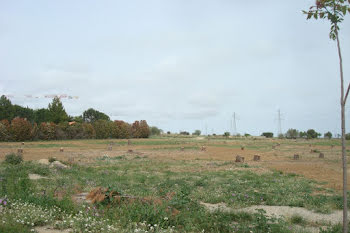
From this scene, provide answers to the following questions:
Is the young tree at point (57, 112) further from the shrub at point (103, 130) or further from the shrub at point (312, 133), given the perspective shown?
the shrub at point (312, 133)

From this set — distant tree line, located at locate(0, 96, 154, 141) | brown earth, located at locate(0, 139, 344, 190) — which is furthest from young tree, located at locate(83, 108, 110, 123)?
brown earth, located at locate(0, 139, 344, 190)

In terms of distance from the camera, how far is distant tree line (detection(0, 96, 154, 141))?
63.0m

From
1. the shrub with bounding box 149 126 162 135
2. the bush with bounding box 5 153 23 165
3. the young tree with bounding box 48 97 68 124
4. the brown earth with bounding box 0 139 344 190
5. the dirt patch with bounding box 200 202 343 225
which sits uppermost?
the young tree with bounding box 48 97 68 124

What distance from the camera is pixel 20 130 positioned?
62344 millimetres

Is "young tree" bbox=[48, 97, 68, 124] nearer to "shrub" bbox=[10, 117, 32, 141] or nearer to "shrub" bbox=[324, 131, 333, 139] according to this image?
"shrub" bbox=[10, 117, 32, 141]

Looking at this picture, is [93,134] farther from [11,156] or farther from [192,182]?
[192,182]

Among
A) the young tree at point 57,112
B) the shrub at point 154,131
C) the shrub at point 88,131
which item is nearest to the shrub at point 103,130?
the shrub at point 88,131

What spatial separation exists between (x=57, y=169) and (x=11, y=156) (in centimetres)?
471

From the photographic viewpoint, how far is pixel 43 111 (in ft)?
284

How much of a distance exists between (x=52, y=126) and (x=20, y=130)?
8.08 metres

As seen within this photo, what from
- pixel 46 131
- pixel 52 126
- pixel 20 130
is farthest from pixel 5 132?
pixel 52 126

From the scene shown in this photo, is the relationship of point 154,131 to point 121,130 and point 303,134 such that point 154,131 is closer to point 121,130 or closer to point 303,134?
point 121,130

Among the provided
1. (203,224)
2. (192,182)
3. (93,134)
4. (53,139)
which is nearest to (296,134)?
(93,134)

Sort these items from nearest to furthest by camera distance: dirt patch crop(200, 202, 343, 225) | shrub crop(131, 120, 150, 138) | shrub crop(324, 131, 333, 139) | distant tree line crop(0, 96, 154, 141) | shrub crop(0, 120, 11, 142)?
dirt patch crop(200, 202, 343, 225)
shrub crop(0, 120, 11, 142)
distant tree line crop(0, 96, 154, 141)
shrub crop(131, 120, 150, 138)
shrub crop(324, 131, 333, 139)
